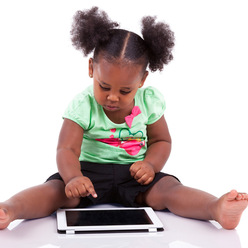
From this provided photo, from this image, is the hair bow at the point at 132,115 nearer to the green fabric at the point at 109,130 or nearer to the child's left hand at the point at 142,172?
the green fabric at the point at 109,130

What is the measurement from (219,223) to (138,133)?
0.43 metres

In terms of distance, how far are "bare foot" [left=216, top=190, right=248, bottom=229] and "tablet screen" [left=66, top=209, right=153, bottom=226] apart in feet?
0.65

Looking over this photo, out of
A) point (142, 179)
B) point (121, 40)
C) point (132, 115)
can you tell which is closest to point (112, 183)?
point (142, 179)

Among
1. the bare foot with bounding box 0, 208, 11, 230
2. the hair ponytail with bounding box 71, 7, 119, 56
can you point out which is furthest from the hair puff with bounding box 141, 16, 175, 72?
the bare foot with bounding box 0, 208, 11, 230

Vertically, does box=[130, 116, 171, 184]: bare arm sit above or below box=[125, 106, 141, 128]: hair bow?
below

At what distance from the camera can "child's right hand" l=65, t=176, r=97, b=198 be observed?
1.47m

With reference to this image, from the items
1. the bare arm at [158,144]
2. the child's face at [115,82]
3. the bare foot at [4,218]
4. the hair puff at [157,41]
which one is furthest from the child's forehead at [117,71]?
the bare foot at [4,218]

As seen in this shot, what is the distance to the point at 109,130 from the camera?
1703 millimetres

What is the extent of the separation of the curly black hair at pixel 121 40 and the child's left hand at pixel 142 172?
307 mm

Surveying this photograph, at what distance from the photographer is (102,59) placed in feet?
5.17

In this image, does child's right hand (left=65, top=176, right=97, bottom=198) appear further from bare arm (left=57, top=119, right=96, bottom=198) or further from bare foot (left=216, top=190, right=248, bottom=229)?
bare foot (left=216, top=190, right=248, bottom=229)

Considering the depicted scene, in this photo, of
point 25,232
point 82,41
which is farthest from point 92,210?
point 82,41

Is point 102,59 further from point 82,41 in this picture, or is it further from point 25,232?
point 25,232

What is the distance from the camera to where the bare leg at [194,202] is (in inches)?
54.6
